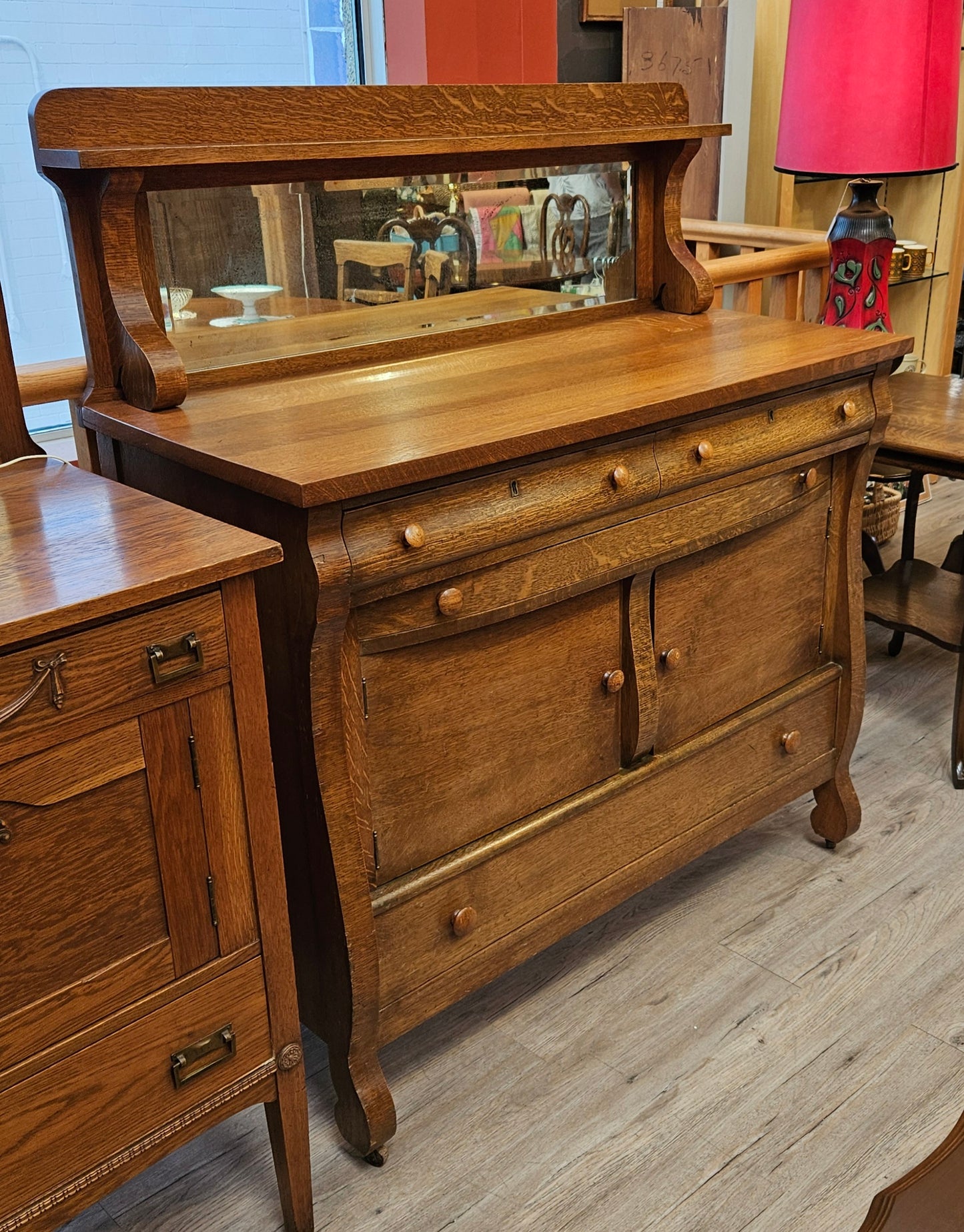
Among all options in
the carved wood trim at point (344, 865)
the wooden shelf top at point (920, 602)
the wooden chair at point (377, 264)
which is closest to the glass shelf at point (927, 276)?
the wooden shelf top at point (920, 602)

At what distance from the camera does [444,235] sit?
1877mm

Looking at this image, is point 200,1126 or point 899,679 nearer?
point 200,1126

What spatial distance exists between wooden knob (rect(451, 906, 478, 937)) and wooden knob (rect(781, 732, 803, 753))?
73 centimetres

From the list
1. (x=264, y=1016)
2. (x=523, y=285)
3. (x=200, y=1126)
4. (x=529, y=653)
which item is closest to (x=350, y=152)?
(x=523, y=285)

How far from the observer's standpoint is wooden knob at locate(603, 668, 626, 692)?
1762 millimetres

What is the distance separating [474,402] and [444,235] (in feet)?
1.41

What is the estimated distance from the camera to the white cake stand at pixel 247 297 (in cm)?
168

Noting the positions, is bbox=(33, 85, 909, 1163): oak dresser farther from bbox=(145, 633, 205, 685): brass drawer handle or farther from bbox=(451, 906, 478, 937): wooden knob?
bbox=(145, 633, 205, 685): brass drawer handle

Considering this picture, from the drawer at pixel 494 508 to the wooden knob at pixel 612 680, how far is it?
0.26 meters

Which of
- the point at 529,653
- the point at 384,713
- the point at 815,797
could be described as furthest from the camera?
the point at 815,797

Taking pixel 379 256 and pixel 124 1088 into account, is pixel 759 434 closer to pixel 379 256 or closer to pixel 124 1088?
pixel 379 256

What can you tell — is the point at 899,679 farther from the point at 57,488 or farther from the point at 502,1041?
the point at 57,488

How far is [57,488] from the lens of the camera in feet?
4.60

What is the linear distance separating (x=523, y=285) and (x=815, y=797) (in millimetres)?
1104
